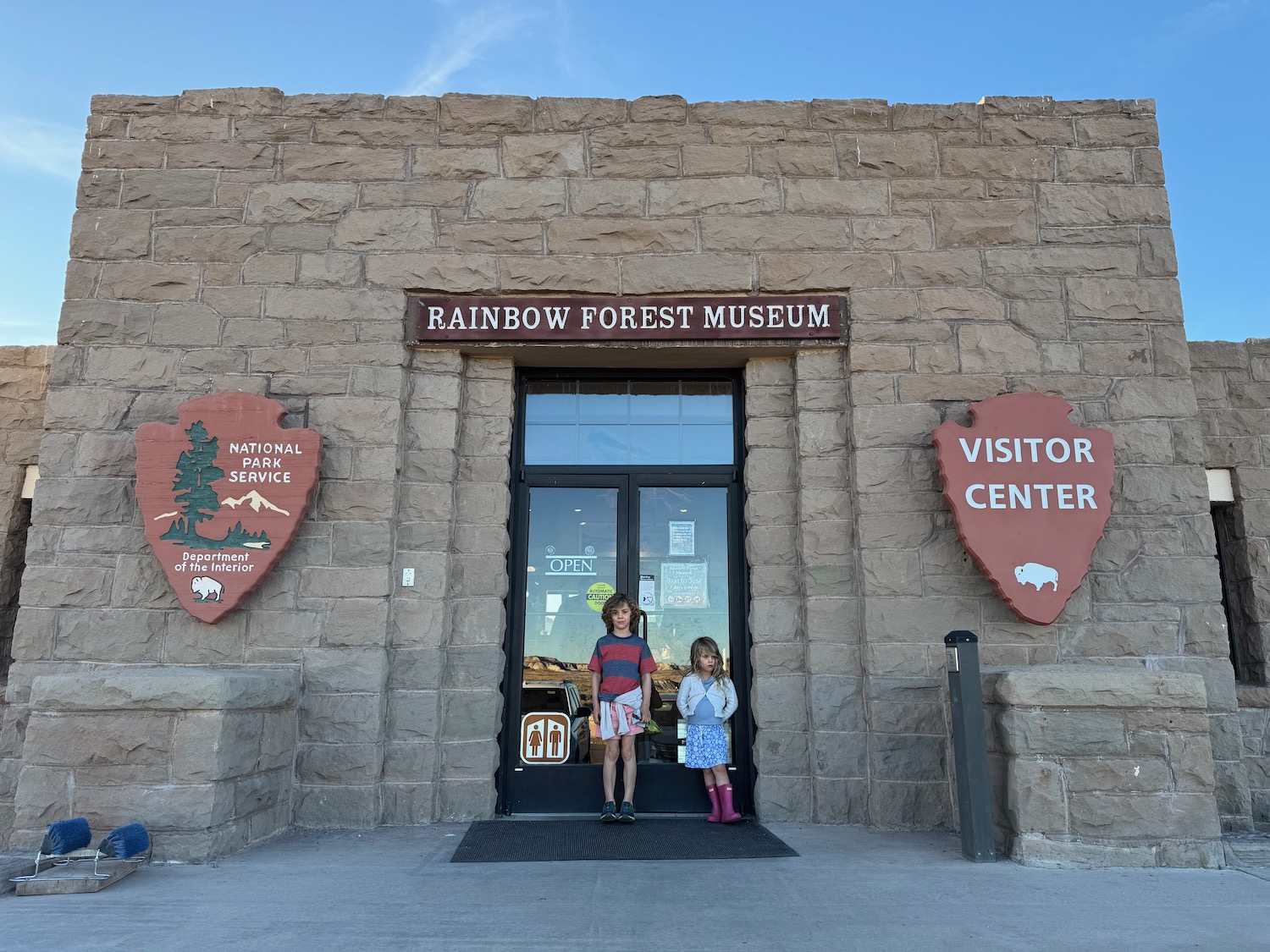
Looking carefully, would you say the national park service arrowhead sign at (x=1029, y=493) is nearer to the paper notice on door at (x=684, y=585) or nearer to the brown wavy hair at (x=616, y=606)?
the paper notice on door at (x=684, y=585)

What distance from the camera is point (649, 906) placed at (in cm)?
395

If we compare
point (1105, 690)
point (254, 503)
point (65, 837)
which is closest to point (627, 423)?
point (254, 503)

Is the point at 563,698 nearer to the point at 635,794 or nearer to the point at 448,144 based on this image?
A: the point at 635,794

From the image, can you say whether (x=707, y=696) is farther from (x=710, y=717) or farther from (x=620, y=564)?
(x=620, y=564)

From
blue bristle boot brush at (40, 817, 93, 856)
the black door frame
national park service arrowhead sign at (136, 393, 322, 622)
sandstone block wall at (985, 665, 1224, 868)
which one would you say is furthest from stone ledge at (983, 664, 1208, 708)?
blue bristle boot brush at (40, 817, 93, 856)

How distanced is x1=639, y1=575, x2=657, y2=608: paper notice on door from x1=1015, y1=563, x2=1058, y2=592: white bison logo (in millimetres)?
2467

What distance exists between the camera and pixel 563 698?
21.1 feet

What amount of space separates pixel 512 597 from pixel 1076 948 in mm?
4146

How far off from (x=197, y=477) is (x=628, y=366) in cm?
313

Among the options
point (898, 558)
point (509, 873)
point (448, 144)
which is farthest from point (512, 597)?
point (448, 144)

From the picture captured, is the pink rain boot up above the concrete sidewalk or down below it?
above

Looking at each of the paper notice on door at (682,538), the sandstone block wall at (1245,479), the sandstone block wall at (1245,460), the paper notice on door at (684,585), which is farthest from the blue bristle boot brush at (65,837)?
the sandstone block wall at (1245,460)

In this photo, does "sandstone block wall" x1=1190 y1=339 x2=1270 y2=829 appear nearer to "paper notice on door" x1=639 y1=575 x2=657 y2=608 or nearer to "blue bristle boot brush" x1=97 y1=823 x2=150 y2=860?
"paper notice on door" x1=639 y1=575 x2=657 y2=608

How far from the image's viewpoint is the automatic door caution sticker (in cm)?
656
